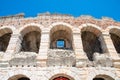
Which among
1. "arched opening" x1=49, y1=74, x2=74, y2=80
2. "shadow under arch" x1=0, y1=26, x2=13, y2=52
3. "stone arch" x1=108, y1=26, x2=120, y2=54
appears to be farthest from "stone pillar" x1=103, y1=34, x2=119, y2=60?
"shadow under arch" x1=0, y1=26, x2=13, y2=52

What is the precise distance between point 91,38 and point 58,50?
15.1 ft

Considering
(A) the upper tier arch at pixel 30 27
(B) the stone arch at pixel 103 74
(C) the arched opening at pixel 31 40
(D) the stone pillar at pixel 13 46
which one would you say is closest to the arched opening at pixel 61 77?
(B) the stone arch at pixel 103 74

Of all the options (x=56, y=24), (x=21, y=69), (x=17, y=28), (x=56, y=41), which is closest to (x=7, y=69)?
(x=21, y=69)

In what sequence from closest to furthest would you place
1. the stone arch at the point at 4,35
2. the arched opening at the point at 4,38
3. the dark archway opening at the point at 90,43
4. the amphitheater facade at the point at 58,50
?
the amphitheater facade at the point at 58,50 → the stone arch at the point at 4,35 → the arched opening at the point at 4,38 → the dark archway opening at the point at 90,43

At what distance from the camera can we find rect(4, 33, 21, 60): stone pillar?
10.2m

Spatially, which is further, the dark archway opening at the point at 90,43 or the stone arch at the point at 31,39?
the dark archway opening at the point at 90,43

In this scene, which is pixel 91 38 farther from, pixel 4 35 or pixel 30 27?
pixel 4 35

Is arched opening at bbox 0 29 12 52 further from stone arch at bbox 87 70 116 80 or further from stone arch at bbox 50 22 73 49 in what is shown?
stone arch at bbox 87 70 116 80

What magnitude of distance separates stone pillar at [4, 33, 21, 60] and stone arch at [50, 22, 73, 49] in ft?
8.88

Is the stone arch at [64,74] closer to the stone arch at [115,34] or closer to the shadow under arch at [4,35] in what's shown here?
the stone arch at [115,34]

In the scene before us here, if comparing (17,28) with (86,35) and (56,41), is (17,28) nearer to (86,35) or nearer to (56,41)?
(56,41)

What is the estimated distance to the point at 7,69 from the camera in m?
9.28

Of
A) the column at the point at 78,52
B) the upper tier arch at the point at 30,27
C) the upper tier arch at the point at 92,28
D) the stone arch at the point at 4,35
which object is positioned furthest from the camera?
the stone arch at the point at 4,35

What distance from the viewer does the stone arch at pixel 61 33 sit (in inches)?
482
